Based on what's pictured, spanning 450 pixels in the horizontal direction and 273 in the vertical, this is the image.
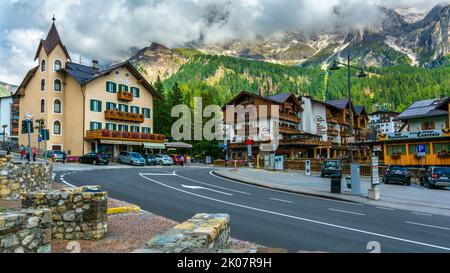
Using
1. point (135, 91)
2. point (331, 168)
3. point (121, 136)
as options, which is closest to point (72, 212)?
point (331, 168)

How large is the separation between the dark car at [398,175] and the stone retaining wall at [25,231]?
29213mm

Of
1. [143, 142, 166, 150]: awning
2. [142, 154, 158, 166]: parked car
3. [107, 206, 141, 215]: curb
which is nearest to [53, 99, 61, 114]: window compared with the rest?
[143, 142, 166, 150]: awning

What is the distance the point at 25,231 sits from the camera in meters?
5.04

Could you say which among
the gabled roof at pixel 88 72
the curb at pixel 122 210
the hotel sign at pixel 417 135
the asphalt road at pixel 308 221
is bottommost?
the asphalt road at pixel 308 221

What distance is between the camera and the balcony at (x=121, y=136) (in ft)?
161

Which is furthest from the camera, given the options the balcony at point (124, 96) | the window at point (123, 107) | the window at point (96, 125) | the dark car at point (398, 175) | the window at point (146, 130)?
the window at point (146, 130)

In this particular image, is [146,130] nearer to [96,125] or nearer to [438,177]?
[96,125]

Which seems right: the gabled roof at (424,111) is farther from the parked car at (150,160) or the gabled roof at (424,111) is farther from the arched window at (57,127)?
the arched window at (57,127)

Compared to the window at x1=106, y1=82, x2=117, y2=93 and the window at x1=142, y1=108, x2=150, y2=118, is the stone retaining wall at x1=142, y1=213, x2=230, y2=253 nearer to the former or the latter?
the window at x1=106, y1=82, x2=117, y2=93

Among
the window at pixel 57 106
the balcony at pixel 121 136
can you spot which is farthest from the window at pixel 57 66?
the balcony at pixel 121 136

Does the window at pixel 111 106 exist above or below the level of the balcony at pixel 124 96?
below

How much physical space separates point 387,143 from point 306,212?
3907cm
